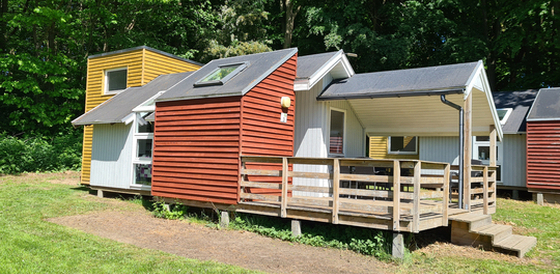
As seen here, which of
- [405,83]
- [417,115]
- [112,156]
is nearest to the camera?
[405,83]

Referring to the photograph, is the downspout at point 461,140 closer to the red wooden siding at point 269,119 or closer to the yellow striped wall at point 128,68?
the red wooden siding at point 269,119

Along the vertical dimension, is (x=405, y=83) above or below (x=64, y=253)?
above

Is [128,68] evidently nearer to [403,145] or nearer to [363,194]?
[363,194]

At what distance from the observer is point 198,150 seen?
921 cm

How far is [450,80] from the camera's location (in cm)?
867

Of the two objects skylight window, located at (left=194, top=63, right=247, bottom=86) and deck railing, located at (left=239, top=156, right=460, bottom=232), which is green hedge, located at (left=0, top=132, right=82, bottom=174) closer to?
skylight window, located at (left=194, top=63, right=247, bottom=86)

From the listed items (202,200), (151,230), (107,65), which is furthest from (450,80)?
(107,65)

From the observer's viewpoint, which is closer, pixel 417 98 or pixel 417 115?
pixel 417 98

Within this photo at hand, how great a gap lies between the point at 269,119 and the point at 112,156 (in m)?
5.72

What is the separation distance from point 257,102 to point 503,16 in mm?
17178

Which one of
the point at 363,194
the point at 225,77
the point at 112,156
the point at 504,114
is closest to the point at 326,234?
the point at 363,194

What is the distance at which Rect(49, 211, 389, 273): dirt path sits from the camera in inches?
257

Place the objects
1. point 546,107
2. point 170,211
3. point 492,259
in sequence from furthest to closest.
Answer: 1. point 546,107
2. point 170,211
3. point 492,259

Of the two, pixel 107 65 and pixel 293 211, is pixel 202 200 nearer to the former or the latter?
pixel 293 211
